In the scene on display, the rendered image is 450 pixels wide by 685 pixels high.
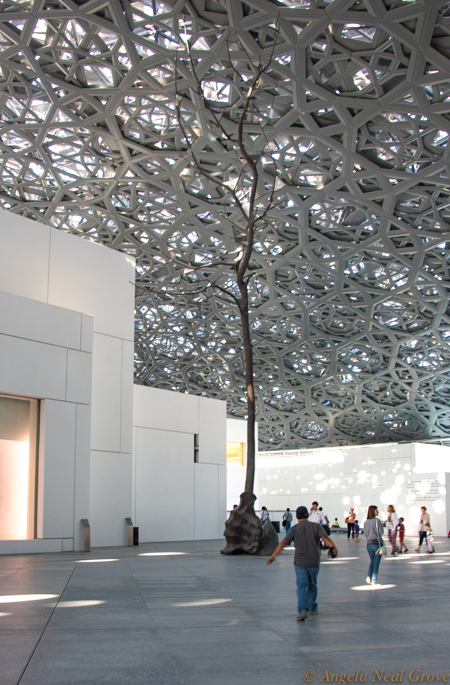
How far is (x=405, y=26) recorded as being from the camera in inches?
642

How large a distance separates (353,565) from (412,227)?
18.1 metres

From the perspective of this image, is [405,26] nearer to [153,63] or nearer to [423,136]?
[423,136]

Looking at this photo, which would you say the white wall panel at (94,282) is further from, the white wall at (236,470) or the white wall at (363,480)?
the white wall at (363,480)

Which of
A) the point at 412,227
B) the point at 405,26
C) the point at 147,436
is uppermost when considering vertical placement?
the point at 405,26

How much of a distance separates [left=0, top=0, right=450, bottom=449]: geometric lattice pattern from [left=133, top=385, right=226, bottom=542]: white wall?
553 centimetres

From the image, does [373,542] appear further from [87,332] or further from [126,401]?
[126,401]

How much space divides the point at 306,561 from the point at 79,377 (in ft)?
39.3

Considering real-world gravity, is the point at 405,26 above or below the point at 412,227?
above

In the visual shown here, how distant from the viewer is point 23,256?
17.5 m

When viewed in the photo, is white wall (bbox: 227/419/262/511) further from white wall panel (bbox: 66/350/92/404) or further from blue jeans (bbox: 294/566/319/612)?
blue jeans (bbox: 294/566/319/612)

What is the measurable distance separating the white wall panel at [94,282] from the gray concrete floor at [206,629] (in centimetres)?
1057

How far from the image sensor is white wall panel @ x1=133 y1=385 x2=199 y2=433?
74.2ft

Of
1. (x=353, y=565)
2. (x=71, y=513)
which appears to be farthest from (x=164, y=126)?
(x=353, y=565)
